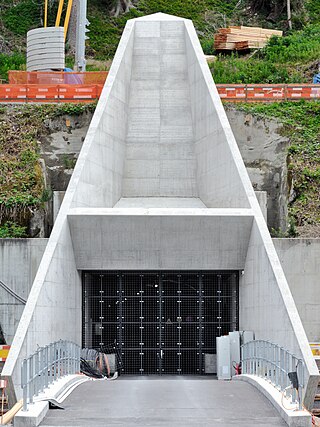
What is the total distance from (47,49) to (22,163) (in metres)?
9.99

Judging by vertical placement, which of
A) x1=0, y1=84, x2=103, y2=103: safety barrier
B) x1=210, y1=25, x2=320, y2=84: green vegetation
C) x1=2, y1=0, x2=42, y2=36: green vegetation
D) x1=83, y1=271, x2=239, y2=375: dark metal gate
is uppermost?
x1=2, y1=0, x2=42, y2=36: green vegetation

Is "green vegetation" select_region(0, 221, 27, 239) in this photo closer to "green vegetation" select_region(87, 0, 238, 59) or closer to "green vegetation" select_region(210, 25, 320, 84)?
"green vegetation" select_region(210, 25, 320, 84)

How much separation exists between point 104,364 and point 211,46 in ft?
99.3

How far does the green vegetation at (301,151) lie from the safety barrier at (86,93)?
0.74 meters

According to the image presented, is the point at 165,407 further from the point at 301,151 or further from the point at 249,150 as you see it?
the point at 249,150

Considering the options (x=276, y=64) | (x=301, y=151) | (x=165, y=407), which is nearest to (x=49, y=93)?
(x=301, y=151)

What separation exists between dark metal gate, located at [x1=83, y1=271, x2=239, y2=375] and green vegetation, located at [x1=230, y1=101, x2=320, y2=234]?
3897 millimetres

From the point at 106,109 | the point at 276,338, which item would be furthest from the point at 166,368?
the point at 106,109

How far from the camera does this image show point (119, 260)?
2861 centimetres

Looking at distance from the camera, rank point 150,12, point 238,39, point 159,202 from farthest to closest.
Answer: point 150,12 → point 238,39 → point 159,202

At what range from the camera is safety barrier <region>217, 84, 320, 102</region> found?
128 feet

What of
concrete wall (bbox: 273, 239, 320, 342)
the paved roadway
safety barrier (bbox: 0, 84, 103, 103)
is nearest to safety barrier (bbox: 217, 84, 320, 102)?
safety barrier (bbox: 0, 84, 103, 103)

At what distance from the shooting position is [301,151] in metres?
35.2

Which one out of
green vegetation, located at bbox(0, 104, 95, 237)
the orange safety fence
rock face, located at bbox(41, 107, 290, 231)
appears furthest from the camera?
the orange safety fence
